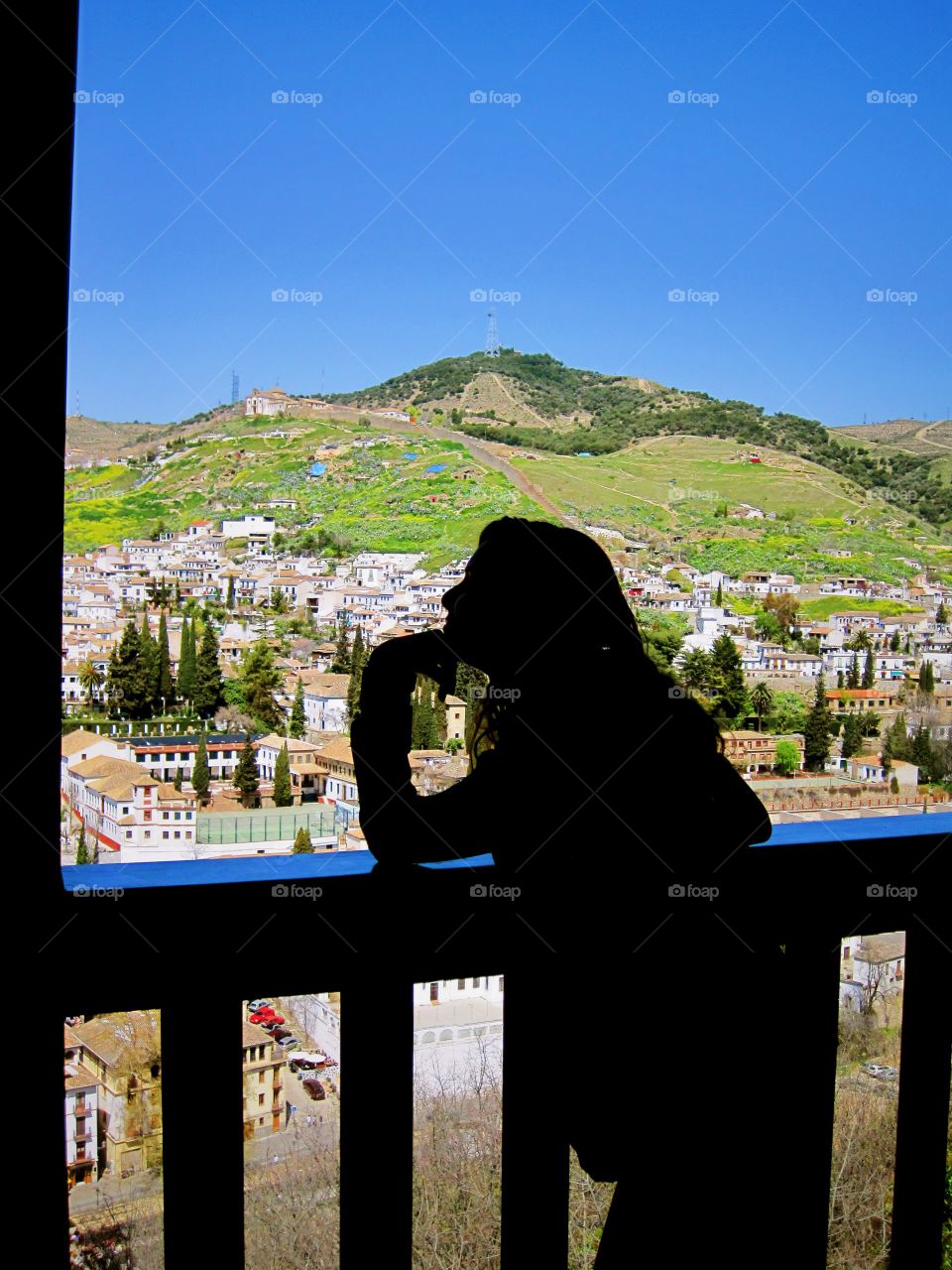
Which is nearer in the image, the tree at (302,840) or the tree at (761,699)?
the tree at (302,840)

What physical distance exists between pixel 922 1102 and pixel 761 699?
3.70 feet

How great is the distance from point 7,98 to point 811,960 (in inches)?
50.8

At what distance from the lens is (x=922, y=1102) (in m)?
1.34

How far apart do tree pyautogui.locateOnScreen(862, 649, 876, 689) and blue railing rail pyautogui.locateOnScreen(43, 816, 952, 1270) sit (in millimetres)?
1602

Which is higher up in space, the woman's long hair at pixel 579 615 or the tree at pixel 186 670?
the woman's long hair at pixel 579 615

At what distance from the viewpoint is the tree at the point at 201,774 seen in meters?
2.36

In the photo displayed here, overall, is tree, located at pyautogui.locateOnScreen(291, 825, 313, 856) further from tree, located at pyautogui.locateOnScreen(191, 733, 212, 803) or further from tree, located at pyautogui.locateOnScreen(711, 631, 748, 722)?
tree, located at pyautogui.locateOnScreen(711, 631, 748, 722)

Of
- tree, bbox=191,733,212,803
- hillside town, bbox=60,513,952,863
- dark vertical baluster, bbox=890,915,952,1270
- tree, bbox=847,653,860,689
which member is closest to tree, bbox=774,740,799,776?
hillside town, bbox=60,513,952,863

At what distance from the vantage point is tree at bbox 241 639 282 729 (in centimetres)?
256

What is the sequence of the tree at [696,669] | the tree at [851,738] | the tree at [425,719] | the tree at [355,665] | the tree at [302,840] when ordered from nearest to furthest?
the tree at [425,719] < the tree at [302,840] < the tree at [355,665] < the tree at [696,669] < the tree at [851,738]

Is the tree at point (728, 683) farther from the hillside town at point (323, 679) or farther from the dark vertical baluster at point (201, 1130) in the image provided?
the dark vertical baluster at point (201, 1130)

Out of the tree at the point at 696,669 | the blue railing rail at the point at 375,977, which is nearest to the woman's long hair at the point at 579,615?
the blue railing rail at the point at 375,977

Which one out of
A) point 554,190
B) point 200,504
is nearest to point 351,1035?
point 200,504

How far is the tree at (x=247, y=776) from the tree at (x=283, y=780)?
0.21 feet
